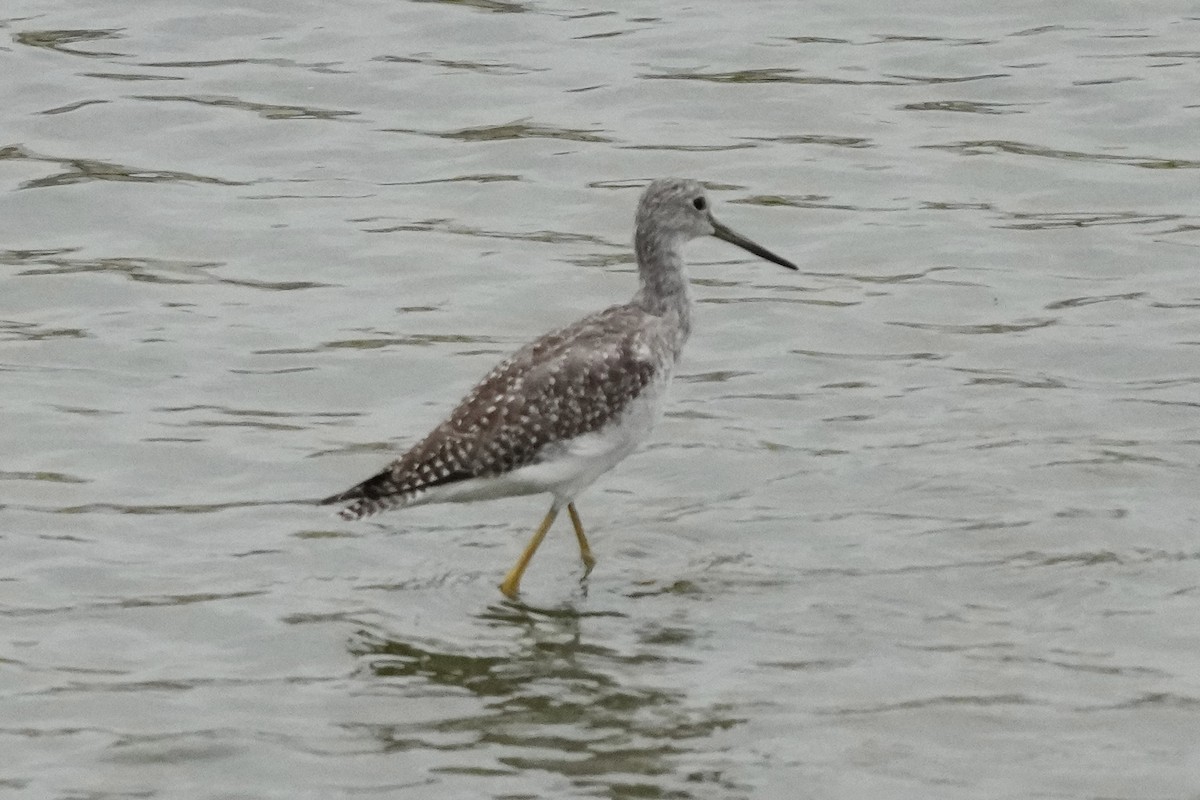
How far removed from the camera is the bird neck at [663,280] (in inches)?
504

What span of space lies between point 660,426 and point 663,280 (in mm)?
1633

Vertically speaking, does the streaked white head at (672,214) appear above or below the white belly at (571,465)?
above

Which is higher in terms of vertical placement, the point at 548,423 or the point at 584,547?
the point at 548,423

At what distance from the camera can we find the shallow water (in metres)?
10.0

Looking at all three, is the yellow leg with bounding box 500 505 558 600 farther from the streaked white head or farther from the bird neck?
the streaked white head

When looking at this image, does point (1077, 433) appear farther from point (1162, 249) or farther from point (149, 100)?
point (149, 100)

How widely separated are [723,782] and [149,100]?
485 inches

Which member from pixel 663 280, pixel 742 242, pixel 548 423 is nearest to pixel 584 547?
pixel 548 423

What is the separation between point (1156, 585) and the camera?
11414 mm

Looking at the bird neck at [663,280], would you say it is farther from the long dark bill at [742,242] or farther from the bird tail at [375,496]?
the bird tail at [375,496]

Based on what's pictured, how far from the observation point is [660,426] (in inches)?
564

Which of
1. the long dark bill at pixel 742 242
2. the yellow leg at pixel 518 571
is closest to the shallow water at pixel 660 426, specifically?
the yellow leg at pixel 518 571

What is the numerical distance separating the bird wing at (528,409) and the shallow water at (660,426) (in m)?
0.65

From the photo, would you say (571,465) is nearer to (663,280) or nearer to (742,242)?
(663,280)
